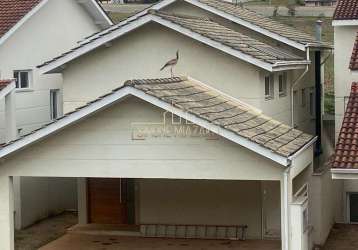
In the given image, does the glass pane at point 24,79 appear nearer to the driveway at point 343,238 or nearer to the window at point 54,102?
the window at point 54,102

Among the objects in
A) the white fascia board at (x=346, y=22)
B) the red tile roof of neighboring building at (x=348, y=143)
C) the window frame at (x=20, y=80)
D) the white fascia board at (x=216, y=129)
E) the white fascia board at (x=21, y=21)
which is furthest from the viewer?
the window frame at (x=20, y=80)

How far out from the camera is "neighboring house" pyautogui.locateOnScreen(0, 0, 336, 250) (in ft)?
55.8

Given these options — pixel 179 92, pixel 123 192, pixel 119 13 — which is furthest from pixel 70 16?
pixel 119 13

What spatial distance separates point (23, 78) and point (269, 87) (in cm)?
730

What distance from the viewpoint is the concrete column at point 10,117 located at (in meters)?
22.3

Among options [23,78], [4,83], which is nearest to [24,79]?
[23,78]

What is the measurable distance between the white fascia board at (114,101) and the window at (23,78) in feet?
23.0

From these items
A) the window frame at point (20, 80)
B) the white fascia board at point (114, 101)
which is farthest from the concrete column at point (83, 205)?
the white fascia board at point (114, 101)

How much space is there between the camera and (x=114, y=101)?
667 inches

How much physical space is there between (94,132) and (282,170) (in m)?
3.89

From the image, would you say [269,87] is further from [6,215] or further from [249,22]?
[6,215]

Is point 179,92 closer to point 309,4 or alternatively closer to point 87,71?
point 87,71

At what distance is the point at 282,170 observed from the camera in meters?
16.6

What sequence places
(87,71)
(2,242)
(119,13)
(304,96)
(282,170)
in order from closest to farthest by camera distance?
1. (282,170)
2. (2,242)
3. (87,71)
4. (304,96)
5. (119,13)
